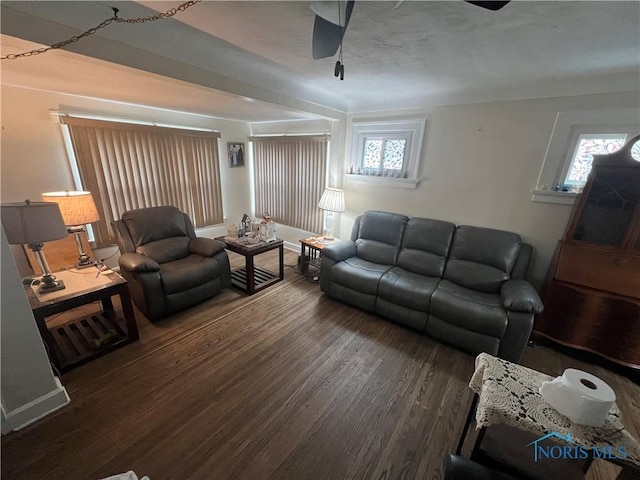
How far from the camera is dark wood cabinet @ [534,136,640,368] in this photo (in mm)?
1876

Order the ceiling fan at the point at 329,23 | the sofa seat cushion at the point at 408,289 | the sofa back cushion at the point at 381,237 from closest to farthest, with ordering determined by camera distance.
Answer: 1. the ceiling fan at the point at 329,23
2. the sofa seat cushion at the point at 408,289
3. the sofa back cushion at the point at 381,237

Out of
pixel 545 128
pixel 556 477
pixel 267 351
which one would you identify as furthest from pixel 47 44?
pixel 545 128

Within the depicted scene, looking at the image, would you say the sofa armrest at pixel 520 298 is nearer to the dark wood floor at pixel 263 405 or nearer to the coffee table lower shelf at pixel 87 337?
the dark wood floor at pixel 263 405

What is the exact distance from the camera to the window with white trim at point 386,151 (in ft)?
9.75

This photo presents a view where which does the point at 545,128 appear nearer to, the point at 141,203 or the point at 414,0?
the point at 414,0

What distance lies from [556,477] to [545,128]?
256 centimetres

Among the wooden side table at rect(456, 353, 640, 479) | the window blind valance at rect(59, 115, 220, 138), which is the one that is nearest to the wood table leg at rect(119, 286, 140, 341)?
the window blind valance at rect(59, 115, 220, 138)

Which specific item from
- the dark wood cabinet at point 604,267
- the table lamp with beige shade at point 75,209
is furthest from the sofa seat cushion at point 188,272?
the dark wood cabinet at point 604,267

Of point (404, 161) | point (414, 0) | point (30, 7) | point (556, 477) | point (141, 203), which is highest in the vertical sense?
point (414, 0)

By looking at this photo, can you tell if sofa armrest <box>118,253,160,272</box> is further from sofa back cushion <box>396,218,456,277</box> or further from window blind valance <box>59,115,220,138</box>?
A: sofa back cushion <box>396,218,456,277</box>

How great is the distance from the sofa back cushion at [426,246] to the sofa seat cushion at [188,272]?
2.10m

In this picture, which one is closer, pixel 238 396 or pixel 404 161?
pixel 238 396

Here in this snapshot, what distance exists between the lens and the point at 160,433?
4.81 ft

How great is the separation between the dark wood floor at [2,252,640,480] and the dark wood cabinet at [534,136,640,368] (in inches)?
11.2
